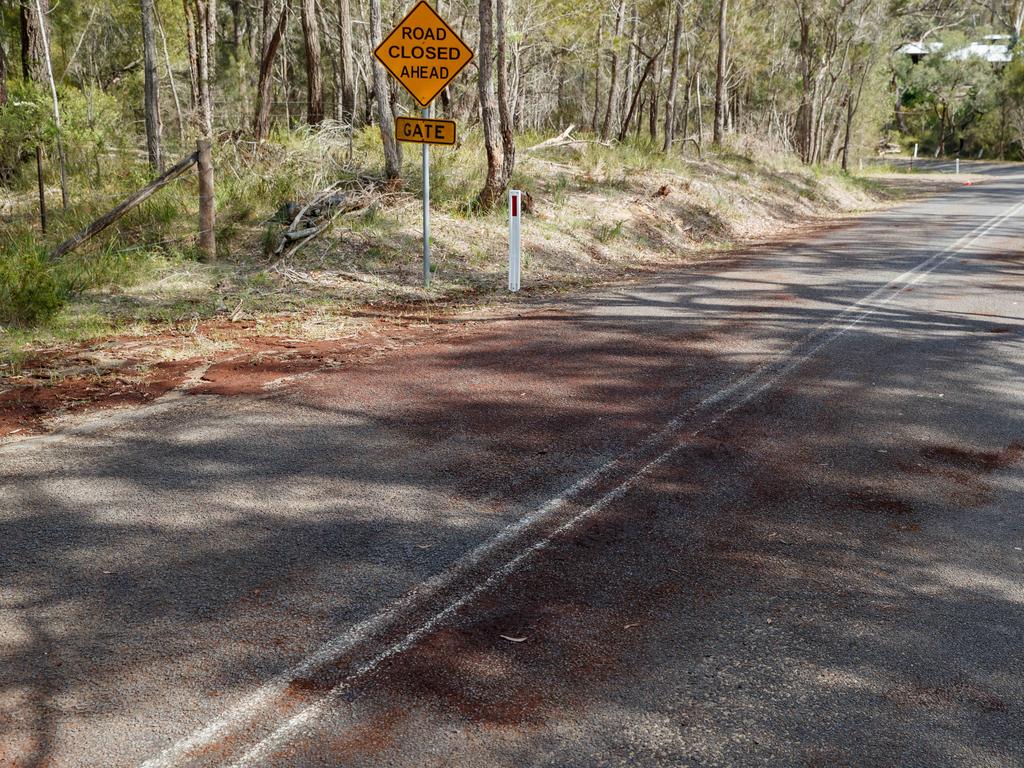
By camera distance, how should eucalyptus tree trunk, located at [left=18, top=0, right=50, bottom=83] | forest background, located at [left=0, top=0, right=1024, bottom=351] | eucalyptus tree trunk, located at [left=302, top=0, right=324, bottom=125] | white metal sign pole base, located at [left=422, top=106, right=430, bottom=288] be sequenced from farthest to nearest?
eucalyptus tree trunk, located at [left=18, top=0, right=50, bottom=83] < eucalyptus tree trunk, located at [left=302, top=0, right=324, bottom=125] < white metal sign pole base, located at [left=422, top=106, right=430, bottom=288] < forest background, located at [left=0, top=0, right=1024, bottom=351]

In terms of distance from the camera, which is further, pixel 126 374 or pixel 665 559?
pixel 126 374

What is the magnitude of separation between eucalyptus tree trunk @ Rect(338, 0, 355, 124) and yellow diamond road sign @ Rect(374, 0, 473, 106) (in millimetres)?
5982

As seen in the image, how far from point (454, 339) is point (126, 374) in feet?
10.3

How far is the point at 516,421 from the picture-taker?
21.7 ft

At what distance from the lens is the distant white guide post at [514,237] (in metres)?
12.2

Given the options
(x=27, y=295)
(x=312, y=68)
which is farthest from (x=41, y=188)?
(x=312, y=68)

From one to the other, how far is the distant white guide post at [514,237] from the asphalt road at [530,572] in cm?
442

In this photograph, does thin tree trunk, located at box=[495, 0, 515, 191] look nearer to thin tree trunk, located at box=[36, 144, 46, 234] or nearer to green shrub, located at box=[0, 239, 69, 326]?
thin tree trunk, located at box=[36, 144, 46, 234]

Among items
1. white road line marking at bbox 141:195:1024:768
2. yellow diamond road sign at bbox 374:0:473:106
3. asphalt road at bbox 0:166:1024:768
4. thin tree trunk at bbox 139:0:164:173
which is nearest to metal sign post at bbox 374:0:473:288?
yellow diamond road sign at bbox 374:0:473:106

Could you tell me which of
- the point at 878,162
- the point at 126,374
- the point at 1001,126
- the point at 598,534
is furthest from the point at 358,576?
the point at 1001,126

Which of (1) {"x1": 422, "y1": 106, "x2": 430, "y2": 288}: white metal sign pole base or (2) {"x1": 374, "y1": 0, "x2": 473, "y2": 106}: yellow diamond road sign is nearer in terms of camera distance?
(2) {"x1": 374, "y1": 0, "x2": 473, "y2": 106}: yellow diamond road sign

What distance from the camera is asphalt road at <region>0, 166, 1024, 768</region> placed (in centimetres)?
320

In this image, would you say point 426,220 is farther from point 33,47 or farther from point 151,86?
point 33,47

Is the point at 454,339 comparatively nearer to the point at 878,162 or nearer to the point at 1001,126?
the point at 878,162
